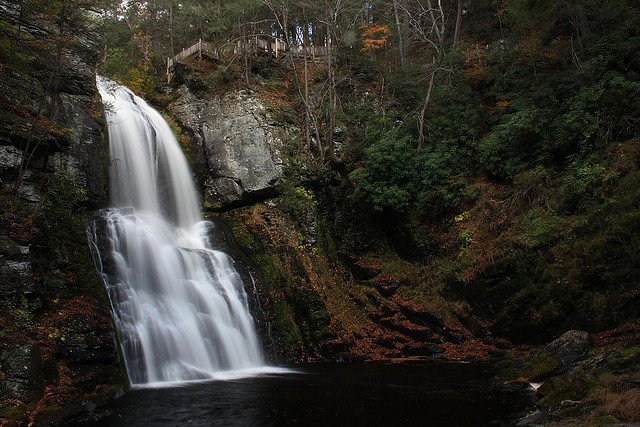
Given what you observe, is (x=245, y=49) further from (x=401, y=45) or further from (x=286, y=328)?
(x=286, y=328)

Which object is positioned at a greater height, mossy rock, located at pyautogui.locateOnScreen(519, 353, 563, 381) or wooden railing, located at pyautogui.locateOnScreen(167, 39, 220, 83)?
wooden railing, located at pyautogui.locateOnScreen(167, 39, 220, 83)

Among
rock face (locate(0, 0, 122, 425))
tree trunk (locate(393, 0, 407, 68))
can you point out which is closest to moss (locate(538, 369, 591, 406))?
rock face (locate(0, 0, 122, 425))

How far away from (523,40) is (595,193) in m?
8.64

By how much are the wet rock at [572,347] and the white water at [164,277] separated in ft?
22.9

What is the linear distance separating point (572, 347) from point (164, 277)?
9.92 m

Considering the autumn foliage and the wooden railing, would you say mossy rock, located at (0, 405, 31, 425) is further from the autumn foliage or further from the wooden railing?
the autumn foliage

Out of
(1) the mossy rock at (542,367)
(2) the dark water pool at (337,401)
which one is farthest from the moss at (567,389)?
(1) the mossy rock at (542,367)

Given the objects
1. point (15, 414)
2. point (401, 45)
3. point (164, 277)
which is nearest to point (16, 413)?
point (15, 414)

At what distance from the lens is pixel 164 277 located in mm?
11789

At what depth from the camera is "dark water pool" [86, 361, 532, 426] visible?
6.69 metres

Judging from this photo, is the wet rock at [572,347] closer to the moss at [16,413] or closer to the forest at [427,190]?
the forest at [427,190]

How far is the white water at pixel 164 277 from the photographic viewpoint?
33.0 ft

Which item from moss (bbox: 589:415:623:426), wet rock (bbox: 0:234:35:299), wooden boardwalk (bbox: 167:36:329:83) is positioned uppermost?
wooden boardwalk (bbox: 167:36:329:83)

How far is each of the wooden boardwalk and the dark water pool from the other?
16.2 meters
